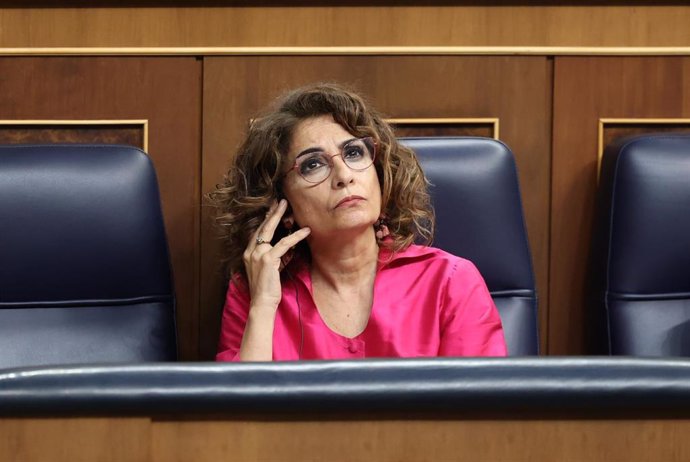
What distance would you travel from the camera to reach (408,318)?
1397 mm

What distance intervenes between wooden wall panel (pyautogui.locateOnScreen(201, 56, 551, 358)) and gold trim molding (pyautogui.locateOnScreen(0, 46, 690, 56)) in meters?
0.01

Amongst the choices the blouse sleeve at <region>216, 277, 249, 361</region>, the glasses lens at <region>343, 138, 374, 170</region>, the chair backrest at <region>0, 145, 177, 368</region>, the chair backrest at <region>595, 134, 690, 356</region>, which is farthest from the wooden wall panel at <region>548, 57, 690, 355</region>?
the chair backrest at <region>0, 145, 177, 368</region>

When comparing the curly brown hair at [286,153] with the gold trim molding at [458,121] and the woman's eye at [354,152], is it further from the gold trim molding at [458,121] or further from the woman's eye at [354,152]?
the gold trim molding at [458,121]

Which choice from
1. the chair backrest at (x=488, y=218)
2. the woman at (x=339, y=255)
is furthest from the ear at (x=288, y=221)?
the chair backrest at (x=488, y=218)

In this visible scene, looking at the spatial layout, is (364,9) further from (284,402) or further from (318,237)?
(284,402)

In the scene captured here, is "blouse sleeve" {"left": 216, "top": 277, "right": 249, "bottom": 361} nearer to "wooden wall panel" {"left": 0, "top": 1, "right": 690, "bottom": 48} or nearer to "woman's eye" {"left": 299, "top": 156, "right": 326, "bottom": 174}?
"woman's eye" {"left": 299, "top": 156, "right": 326, "bottom": 174}

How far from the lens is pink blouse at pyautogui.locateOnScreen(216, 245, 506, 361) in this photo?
137cm

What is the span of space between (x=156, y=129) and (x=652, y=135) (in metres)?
0.84

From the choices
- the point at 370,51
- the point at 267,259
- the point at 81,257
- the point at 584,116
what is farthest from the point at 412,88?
the point at 81,257

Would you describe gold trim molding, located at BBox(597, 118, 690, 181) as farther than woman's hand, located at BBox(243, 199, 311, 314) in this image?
Yes

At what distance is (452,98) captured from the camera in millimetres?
1668

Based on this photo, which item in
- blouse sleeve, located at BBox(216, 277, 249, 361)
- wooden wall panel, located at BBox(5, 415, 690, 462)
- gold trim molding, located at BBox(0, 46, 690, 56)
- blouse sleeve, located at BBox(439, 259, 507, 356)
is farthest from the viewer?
gold trim molding, located at BBox(0, 46, 690, 56)

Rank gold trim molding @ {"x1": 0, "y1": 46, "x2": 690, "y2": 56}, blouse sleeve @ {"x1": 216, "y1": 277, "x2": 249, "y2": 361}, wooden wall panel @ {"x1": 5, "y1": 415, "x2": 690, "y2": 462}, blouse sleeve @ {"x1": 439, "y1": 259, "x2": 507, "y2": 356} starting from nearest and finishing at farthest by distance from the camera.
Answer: wooden wall panel @ {"x1": 5, "y1": 415, "x2": 690, "y2": 462}, blouse sleeve @ {"x1": 439, "y1": 259, "x2": 507, "y2": 356}, blouse sleeve @ {"x1": 216, "y1": 277, "x2": 249, "y2": 361}, gold trim molding @ {"x1": 0, "y1": 46, "x2": 690, "y2": 56}

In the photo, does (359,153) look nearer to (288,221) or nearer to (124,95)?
(288,221)
